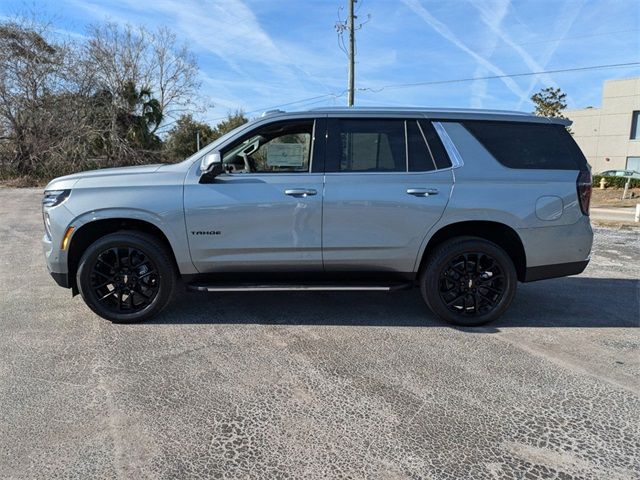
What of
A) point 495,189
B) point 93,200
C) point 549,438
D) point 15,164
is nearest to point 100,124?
point 15,164

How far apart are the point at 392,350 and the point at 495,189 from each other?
69.7 inches

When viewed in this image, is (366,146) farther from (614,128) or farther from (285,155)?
(614,128)

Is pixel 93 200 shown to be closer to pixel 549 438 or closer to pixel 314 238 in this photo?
pixel 314 238

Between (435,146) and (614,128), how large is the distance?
45833mm

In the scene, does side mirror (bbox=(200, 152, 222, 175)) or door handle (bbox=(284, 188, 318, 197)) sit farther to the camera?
door handle (bbox=(284, 188, 318, 197))

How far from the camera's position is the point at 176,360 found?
3668mm

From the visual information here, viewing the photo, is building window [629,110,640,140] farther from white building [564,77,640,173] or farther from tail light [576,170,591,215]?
tail light [576,170,591,215]

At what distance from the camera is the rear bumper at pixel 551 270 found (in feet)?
14.6

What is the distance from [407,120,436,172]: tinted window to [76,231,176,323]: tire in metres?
2.46

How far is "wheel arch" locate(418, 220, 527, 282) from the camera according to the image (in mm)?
4441

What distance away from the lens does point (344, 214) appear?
4.24 metres

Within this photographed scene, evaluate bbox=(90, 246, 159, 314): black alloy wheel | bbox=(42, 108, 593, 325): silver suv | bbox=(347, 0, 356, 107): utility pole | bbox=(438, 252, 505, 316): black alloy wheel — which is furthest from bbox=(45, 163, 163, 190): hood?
bbox=(347, 0, 356, 107): utility pole

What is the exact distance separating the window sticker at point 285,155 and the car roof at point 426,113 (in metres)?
0.30

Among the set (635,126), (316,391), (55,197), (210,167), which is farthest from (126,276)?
(635,126)
